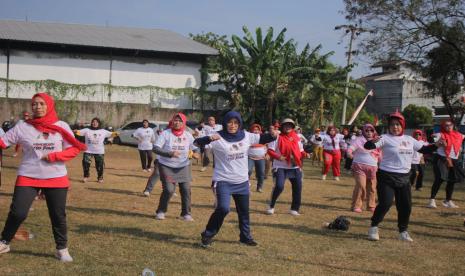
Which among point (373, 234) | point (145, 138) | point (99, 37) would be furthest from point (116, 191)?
point (99, 37)

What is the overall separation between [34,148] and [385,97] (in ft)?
156

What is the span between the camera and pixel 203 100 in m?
35.3

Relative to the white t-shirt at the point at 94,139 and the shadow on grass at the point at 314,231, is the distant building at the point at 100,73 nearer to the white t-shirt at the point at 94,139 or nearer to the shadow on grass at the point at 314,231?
the white t-shirt at the point at 94,139

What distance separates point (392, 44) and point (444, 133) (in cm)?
1319

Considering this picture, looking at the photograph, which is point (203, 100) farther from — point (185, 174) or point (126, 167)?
point (185, 174)

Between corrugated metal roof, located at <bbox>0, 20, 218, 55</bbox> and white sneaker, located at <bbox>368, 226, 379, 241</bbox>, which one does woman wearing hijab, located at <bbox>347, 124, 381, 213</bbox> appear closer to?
white sneaker, located at <bbox>368, 226, 379, 241</bbox>

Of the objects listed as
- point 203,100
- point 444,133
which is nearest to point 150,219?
point 444,133

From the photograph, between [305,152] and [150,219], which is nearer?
[150,219]

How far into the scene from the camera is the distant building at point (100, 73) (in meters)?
32.5

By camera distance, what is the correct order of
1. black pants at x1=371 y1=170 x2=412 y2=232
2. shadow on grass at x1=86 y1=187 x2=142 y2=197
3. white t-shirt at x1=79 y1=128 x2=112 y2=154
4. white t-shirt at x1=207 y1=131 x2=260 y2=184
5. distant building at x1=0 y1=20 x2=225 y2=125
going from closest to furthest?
1. white t-shirt at x1=207 y1=131 x2=260 y2=184
2. black pants at x1=371 y1=170 x2=412 y2=232
3. shadow on grass at x1=86 y1=187 x2=142 y2=197
4. white t-shirt at x1=79 y1=128 x2=112 y2=154
5. distant building at x1=0 y1=20 x2=225 y2=125

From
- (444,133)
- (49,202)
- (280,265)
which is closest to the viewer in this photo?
(49,202)

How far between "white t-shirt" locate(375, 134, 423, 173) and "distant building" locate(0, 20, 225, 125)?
26.6 m

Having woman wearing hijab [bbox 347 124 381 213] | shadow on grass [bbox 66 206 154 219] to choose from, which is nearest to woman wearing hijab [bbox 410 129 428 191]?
woman wearing hijab [bbox 347 124 381 213]

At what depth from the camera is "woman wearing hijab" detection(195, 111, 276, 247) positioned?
7.15 meters
